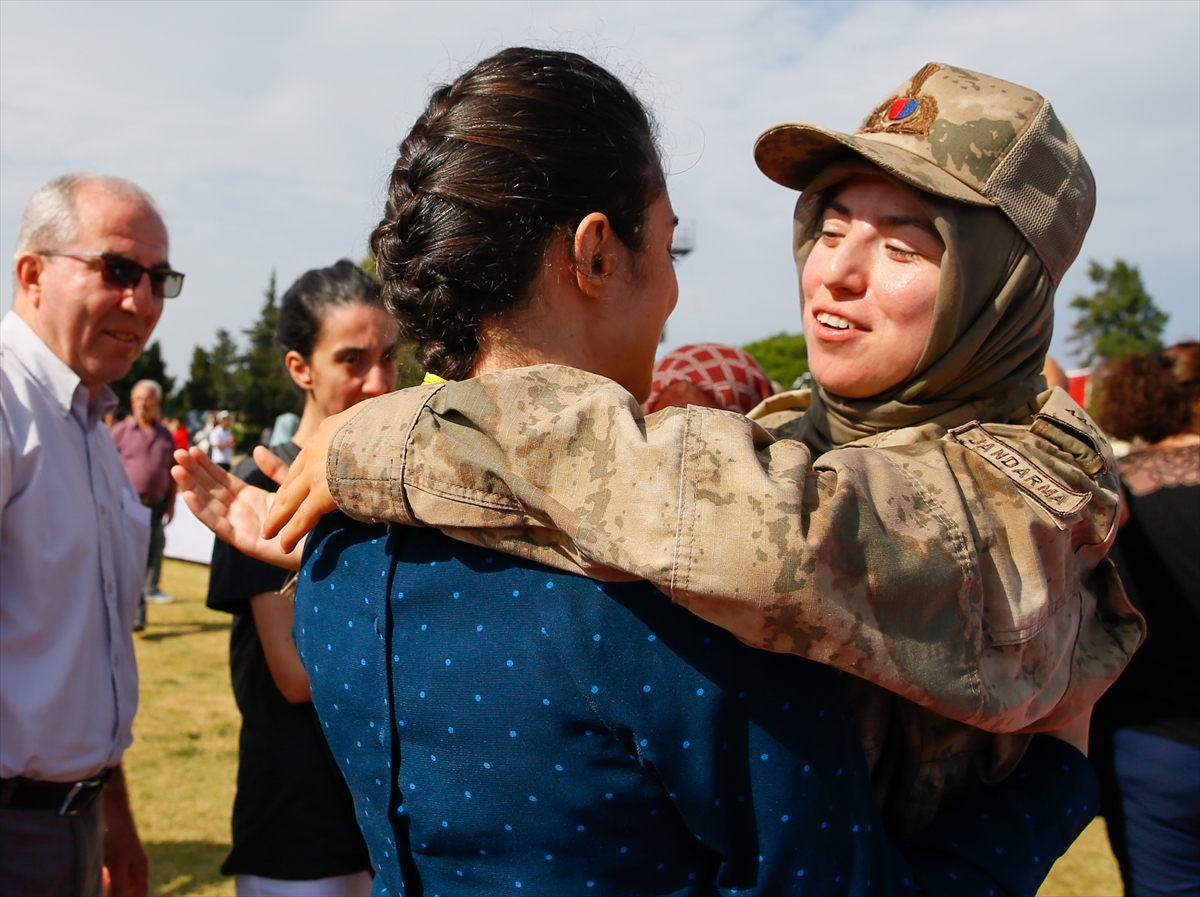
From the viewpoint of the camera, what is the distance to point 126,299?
3236 mm

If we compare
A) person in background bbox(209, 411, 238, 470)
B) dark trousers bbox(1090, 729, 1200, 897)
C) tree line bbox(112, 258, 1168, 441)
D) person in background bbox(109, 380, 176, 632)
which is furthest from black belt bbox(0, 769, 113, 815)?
tree line bbox(112, 258, 1168, 441)

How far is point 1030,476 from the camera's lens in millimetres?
1329

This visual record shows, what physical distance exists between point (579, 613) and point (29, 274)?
285 cm

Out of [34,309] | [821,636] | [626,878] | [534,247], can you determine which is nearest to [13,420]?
[34,309]

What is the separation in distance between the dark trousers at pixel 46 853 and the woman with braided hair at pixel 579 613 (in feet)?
5.69

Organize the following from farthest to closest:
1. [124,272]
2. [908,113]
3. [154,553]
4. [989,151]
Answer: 1. [154,553]
2. [124,272]
3. [908,113]
4. [989,151]

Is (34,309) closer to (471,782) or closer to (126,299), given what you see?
(126,299)

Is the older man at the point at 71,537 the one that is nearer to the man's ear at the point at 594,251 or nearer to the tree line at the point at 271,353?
the man's ear at the point at 594,251

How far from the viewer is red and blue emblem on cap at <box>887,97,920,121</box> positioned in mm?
1756

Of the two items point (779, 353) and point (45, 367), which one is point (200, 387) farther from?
point (45, 367)

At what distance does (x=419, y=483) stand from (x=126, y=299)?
2.51 metres

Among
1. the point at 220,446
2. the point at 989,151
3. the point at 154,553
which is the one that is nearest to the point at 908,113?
the point at 989,151

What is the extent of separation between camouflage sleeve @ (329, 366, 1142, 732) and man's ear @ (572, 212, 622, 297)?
223 mm

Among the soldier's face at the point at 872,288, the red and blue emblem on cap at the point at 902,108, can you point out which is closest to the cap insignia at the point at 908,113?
the red and blue emblem on cap at the point at 902,108
